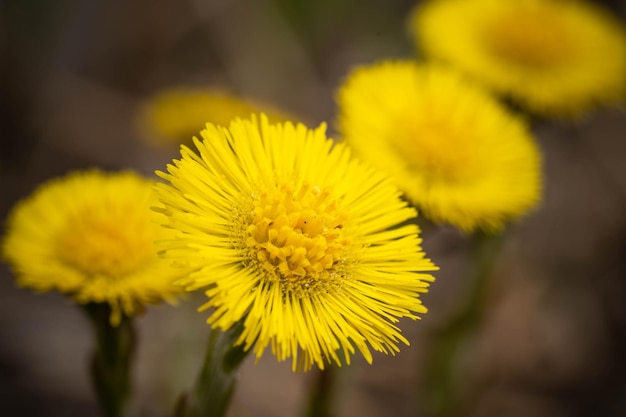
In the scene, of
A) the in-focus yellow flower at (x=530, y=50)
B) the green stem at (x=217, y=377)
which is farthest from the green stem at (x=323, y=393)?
the in-focus yellow flower at (x=530, y=50)

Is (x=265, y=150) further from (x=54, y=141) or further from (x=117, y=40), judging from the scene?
(x=117, y=40)

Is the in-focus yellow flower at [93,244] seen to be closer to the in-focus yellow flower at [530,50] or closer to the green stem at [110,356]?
the green stem at [110,356]

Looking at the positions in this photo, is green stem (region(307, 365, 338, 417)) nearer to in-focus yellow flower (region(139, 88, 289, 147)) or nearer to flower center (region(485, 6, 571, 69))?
in-focus yellow flower (region(139, 88, 289, 147))

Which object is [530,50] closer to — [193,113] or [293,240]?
[193,113]

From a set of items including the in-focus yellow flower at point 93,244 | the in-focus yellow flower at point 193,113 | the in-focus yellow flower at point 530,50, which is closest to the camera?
the in-focus yellow flower at point 93,244

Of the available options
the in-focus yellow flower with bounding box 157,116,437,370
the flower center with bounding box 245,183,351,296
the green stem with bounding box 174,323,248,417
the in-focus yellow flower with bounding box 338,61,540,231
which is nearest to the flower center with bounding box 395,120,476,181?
the in-focus yellow flower with bounding box 338,61,540,231

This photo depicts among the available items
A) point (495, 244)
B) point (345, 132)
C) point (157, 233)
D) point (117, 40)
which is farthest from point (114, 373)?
point (117, 40)
